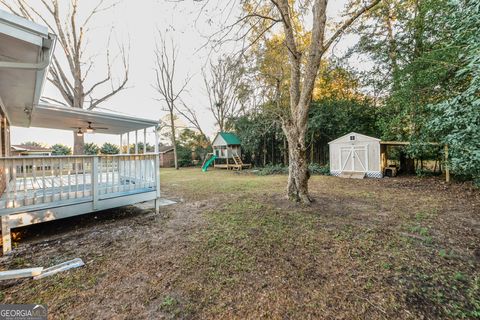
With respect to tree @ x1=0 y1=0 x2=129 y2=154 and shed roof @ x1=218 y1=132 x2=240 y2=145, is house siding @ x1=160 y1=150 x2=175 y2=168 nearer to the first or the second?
shed roof @ x1=218 y1=132 x2=240 y2=145

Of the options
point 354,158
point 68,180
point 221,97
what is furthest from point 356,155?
point 221,97

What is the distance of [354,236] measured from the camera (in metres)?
3.33

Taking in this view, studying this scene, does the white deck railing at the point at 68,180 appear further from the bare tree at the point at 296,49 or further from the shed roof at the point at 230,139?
the shed roof at the point at 230,139

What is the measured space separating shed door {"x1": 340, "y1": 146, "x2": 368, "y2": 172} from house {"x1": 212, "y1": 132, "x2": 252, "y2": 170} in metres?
7.64

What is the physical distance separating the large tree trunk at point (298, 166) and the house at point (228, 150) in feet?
35.0

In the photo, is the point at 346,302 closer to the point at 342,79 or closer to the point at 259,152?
the point at 342,79

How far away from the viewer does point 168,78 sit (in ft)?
61.5

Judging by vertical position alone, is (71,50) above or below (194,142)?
above

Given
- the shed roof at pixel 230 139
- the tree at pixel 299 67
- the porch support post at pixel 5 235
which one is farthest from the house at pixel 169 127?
the porch support post at pixel 5 235

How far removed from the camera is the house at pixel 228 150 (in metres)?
16.7

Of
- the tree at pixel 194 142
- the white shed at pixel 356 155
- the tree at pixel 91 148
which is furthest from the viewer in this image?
the tree at pixel 194 142

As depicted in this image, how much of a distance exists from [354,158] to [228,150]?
9.48m

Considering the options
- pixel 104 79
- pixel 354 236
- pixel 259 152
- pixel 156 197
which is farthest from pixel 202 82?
pixel 354 236

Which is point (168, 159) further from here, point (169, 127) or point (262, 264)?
point (262, 264)
